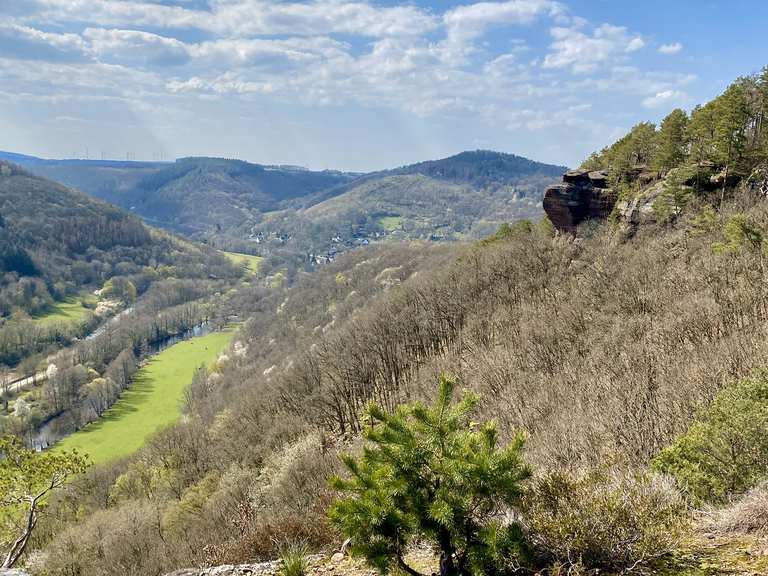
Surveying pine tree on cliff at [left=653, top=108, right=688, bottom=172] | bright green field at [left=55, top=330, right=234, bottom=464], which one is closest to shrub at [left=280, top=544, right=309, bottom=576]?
pine tree on cliff at [left=653, top=108, right=688, bottom=172]

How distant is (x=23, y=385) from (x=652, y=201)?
153005 millimetres

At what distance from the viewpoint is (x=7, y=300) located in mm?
191750

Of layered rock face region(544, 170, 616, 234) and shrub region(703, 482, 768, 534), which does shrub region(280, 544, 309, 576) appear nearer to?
shrub region(703, 482, 768, 534)

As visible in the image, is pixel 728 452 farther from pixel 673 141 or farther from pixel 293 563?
pixel 673 141

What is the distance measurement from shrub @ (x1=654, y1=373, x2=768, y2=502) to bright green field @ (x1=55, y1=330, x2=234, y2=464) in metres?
91.9

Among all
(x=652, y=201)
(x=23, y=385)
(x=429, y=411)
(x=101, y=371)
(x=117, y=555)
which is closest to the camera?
(x=429, y=411)

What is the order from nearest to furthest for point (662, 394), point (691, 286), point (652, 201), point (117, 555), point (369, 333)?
point (662, 394) → point (117, 555) → point (691, 286) → point (652, 201) → point (369, 333)

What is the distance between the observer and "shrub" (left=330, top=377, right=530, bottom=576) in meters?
7.66

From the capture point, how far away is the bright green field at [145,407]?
103188 millimetres

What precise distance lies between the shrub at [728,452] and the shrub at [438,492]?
5.68m

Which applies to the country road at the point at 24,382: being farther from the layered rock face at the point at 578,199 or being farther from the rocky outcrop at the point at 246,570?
the rocky outcrop at the point at 246,570

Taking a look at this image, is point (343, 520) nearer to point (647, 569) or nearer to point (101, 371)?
point (647, 569)

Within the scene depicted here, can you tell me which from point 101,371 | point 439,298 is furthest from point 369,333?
point 101,371

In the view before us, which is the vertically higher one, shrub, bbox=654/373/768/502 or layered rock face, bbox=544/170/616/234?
layered rock face, bbox=544/170/616/234
